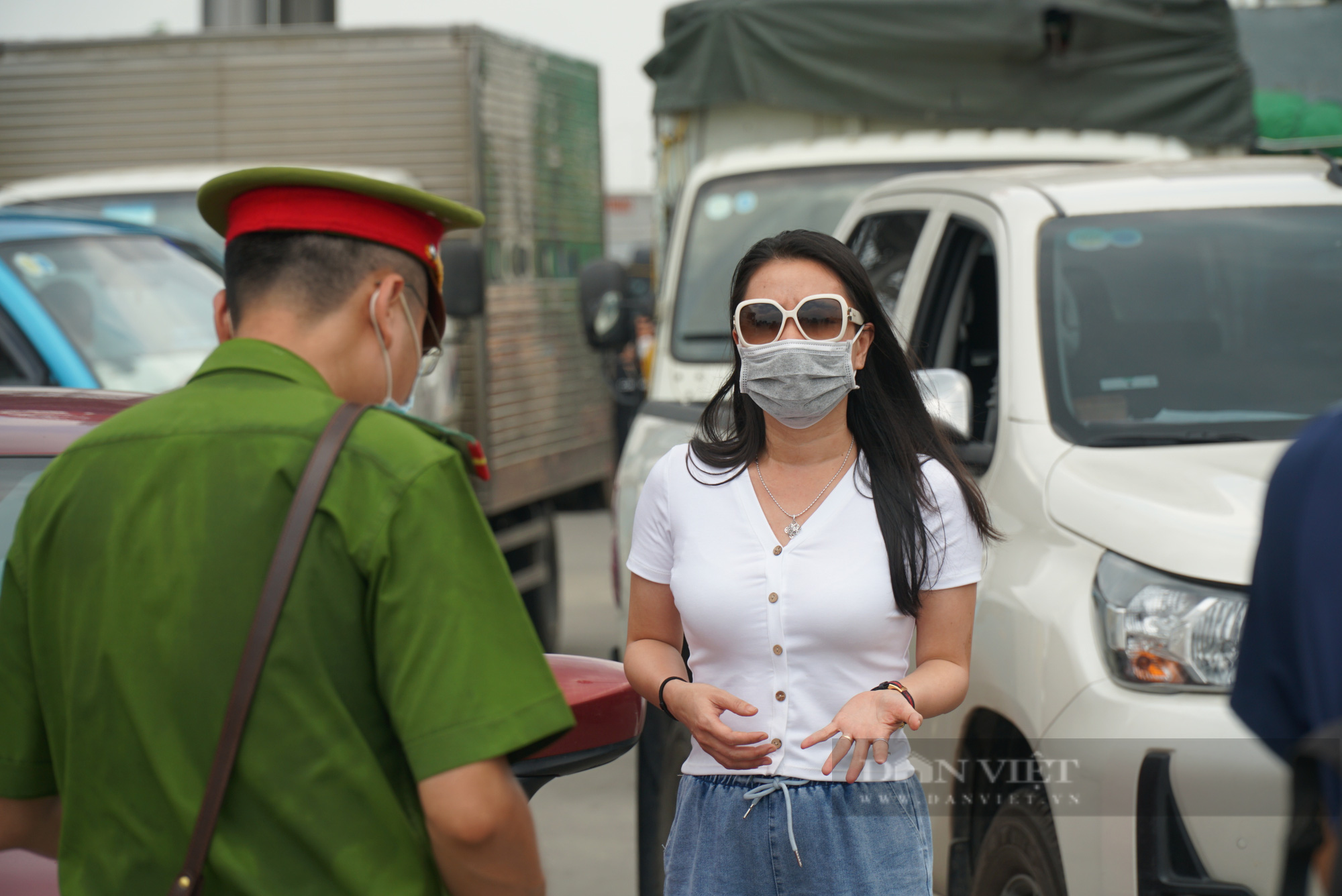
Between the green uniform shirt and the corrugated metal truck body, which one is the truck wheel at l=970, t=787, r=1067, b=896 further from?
the corrugated metal truck body

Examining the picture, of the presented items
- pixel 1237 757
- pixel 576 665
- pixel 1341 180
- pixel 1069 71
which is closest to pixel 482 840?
pixel 576 665

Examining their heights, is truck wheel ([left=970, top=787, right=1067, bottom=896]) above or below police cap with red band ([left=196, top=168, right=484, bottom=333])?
below

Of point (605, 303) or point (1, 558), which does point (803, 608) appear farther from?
point (605, 303)

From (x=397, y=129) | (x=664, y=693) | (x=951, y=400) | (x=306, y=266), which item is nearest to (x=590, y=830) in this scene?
(x=951, y=400)

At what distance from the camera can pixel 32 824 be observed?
1.78 meters

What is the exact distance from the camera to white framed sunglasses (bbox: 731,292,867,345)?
2.54 meters

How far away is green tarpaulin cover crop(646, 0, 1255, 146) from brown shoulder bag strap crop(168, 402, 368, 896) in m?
5.59

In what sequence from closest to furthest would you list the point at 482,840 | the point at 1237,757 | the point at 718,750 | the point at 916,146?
the point at 482,840, the point at 718,750, the point at 1237,757, the point at 916,146

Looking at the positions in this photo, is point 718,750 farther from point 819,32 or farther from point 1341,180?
point 819,32

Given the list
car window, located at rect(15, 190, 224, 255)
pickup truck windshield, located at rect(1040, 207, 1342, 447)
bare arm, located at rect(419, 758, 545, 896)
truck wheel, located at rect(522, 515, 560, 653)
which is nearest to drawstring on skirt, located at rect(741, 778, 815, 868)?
bare arm, located at rect(419, 758, 545, 896)

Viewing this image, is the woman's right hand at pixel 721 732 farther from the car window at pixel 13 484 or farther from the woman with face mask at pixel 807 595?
the car window at pixel 13 484

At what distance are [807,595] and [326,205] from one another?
103 cm

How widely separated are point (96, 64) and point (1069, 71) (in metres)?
5.95

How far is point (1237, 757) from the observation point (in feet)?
8.41
